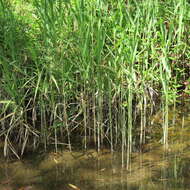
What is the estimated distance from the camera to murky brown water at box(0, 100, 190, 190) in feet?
6.72

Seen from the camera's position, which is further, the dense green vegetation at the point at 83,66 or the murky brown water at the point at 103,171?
the dense green vegetation at the point at 83,66

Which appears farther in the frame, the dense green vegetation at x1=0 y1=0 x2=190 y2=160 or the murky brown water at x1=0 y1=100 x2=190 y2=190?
the dense green vegetation at x1=0 y1=0 x2=190 y2=160

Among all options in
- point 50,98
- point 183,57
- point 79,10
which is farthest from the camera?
point 183,57

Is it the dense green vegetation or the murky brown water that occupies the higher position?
the dense green vegetation

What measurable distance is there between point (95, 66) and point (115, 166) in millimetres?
745

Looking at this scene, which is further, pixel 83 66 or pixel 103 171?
pixel 83 66

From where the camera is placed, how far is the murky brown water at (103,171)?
2047 mm

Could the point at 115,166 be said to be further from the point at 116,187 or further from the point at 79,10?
the point at 79,10

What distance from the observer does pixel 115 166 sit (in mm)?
2262

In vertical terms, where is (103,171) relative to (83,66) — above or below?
below

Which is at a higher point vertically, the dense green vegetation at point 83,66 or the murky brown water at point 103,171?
the dense green vegetation at point 83,66

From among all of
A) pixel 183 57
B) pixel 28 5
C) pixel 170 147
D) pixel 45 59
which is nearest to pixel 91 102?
pixel 45 59

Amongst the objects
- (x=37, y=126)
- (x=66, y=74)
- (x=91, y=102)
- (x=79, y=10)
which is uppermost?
(x=79, y=10)

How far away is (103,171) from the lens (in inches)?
87.2
